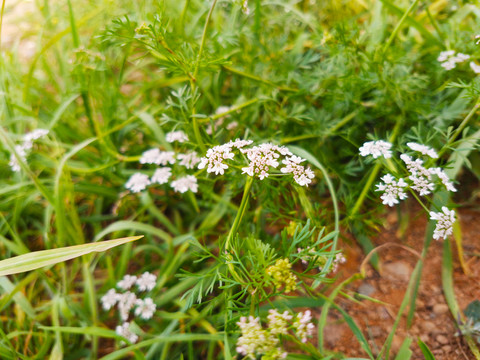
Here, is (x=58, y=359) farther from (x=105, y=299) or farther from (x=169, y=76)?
(x=169, y=76)

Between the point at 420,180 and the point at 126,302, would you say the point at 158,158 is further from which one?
the point at 420,180

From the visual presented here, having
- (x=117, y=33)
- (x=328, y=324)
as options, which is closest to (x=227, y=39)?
(x=117, y=33)

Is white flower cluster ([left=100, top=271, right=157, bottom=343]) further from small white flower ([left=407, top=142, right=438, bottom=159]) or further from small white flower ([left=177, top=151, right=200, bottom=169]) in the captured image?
small white flower ([left=407, top=142, right=438, bottom=159])

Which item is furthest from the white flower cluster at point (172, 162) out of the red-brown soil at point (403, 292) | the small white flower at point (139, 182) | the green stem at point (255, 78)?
the red-brown soil at point (403, 292)

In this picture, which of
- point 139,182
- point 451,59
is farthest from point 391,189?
point 139,182

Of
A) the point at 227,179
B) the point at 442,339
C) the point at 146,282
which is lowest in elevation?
the point at 442,339

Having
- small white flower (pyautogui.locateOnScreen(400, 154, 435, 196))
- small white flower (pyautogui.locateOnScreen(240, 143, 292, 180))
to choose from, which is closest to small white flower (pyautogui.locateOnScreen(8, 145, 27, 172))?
small white flower (pyautogui.locateOnScreen(240, 143, 292, 180))
